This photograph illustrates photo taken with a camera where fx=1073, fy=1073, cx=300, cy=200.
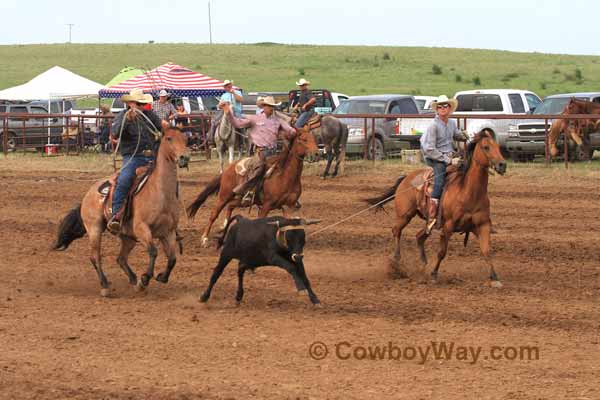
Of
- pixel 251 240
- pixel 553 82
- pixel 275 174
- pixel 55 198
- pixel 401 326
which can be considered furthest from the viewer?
pixel 553 82

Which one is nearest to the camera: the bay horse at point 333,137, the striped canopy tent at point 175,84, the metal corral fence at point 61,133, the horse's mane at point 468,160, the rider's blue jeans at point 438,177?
the horse's mane at point 468,160

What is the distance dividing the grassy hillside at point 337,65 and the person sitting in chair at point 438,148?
49078 mm

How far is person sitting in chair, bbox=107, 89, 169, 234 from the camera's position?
10.7 meters

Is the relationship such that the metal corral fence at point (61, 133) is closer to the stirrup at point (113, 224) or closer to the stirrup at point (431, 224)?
the stirrup at point (431, 224)

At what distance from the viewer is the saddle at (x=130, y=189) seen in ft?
34.9

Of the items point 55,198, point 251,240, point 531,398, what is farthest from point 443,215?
point 55,198

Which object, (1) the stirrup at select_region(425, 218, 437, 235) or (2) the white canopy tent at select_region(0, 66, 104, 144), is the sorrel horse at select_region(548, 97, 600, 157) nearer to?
(1) the stirrup at select_region(425, 218, 437, 235)

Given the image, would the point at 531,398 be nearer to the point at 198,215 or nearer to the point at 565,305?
the point at 565,305

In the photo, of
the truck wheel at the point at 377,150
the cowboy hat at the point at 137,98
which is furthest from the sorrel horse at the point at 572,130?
the cowboy hat at the point at 137,98

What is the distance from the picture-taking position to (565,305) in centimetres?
984

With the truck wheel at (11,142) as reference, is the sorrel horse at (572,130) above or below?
above

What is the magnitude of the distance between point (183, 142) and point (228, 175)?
10.5 ft

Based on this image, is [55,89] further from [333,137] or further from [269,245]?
[269,245]

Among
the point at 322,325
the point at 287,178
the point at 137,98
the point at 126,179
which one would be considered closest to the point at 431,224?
the point at 287,178
